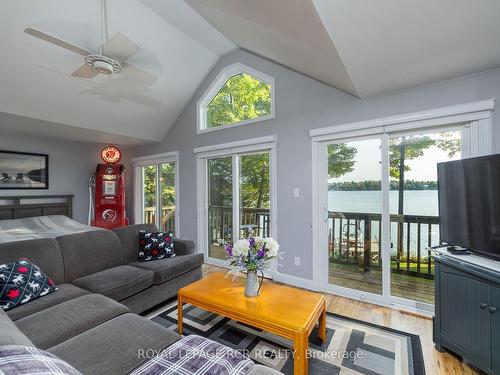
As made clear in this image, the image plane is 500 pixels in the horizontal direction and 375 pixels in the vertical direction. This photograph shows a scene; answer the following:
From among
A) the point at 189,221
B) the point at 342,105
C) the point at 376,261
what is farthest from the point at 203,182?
Answer: the point at 376,261

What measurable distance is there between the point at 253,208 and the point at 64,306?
2.55m

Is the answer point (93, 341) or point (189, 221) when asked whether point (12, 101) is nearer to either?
point (189, 221)

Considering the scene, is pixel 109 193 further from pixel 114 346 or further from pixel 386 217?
pixel 386 217

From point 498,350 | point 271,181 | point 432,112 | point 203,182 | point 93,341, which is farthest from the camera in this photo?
point 203,182

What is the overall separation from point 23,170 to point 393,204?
5575 millimetres

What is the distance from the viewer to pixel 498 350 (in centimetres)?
152

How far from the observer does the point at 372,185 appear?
280 centimetres

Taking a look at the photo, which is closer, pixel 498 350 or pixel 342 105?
pixel 498 350

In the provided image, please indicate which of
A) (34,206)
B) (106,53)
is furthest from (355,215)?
(34,206)

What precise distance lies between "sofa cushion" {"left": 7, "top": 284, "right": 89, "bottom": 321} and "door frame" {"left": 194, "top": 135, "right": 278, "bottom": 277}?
2230mm

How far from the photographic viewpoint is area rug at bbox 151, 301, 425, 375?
176cm

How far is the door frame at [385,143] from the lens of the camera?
220 centimetres

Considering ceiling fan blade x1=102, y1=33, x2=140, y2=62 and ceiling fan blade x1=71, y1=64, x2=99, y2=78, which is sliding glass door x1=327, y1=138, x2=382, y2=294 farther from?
ceiling fan blade x1=71, y1=64, x2=99, y2=78

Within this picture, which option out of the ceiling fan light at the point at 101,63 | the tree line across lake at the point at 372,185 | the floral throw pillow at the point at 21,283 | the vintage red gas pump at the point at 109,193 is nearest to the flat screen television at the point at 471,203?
the tree line across lake at the point at 372,185
